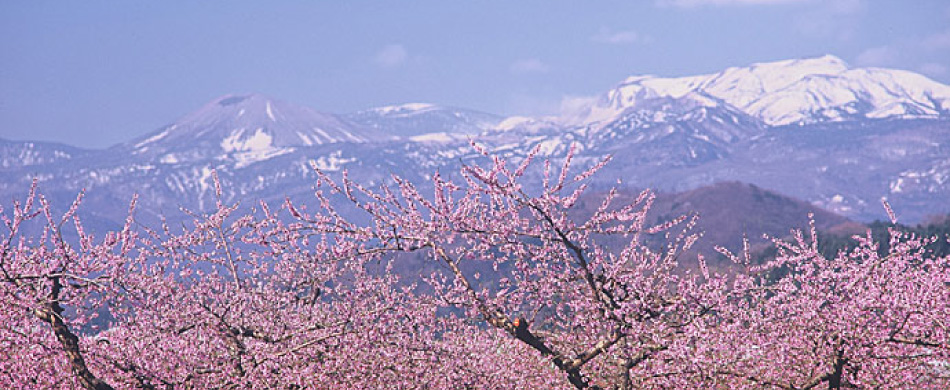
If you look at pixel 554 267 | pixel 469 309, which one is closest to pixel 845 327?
pixel 554 267

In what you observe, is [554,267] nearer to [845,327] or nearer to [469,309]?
[469,309]

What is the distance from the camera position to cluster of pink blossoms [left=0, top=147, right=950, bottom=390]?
1334cm

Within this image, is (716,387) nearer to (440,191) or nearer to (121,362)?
(440,191)

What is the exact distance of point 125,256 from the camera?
1612 centimetres

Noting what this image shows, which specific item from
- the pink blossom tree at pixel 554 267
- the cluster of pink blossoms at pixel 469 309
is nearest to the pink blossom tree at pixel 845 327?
the cluster of pink blossoms at pixel 469 309

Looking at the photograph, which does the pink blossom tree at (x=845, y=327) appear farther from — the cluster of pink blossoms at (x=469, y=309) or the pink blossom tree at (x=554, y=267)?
the pink blossom tree at (x=554, y=267)

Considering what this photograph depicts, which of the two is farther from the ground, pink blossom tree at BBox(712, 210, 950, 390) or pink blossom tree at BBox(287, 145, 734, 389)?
pink blossom tree at BBox(287, 145, 734, 389)

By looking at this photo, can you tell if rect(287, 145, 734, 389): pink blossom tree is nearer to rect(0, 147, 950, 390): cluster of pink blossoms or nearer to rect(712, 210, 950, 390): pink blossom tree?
rect(0, 147, 950, 390): cluster of pink blossoms

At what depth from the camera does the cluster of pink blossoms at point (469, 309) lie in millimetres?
13344

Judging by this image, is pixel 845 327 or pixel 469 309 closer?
pixel 845 327

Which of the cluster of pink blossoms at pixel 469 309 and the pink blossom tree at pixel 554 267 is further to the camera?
the cluster of pink blossoms at pixel 469 309

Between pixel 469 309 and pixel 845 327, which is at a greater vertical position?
pixel 469 309

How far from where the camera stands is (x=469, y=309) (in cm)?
1449

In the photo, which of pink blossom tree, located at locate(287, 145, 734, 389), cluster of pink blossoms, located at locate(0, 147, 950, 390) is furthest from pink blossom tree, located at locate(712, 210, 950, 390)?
pink blossom tree, located at locate(287, 145, 734, 389)
